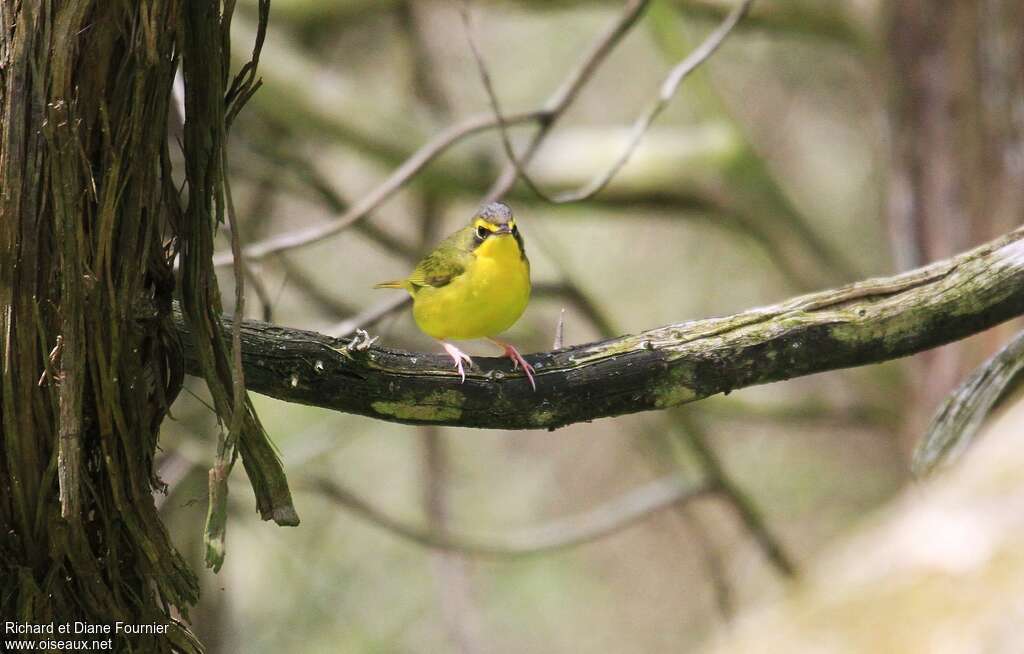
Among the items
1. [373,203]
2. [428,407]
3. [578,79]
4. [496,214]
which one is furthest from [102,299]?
[578,79]

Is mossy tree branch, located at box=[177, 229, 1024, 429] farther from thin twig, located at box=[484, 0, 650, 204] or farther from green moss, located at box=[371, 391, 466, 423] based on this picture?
thin twig, located at box=[484, 0, 650, 204]

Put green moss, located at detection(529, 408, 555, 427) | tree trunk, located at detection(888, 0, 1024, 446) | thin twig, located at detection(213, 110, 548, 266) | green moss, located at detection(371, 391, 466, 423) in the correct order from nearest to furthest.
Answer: green moss, located at detection(371, 391, 466, 423) → green moss, located at detection(529, 408, 555, 427) → thin twig, located at detection(213, 110, 548, 266) → tree trunk, located at detection(888, 0, 1024, 446)

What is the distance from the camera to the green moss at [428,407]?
3.21 meters

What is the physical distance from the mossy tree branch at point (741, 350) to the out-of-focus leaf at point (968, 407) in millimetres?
129

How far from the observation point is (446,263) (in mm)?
4777

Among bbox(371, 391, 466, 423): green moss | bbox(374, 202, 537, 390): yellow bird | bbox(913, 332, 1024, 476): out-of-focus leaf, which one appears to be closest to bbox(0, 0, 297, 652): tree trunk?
bbox(371, 391, 466, 423): green moss

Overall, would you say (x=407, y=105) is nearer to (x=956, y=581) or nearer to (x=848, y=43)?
(x=848, y=43)

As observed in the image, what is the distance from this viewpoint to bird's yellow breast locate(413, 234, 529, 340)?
4551mm

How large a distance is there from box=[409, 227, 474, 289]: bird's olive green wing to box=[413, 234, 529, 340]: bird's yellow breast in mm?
40

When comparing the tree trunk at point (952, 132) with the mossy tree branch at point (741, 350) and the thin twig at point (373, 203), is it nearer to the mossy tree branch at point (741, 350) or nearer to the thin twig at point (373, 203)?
the thin twig at point (373, 203)

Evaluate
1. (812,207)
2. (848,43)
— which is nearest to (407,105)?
(848,43)

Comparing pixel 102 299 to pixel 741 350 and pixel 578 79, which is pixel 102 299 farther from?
pixel 578 79

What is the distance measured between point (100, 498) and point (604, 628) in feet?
36.7

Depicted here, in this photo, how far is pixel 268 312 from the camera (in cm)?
471
